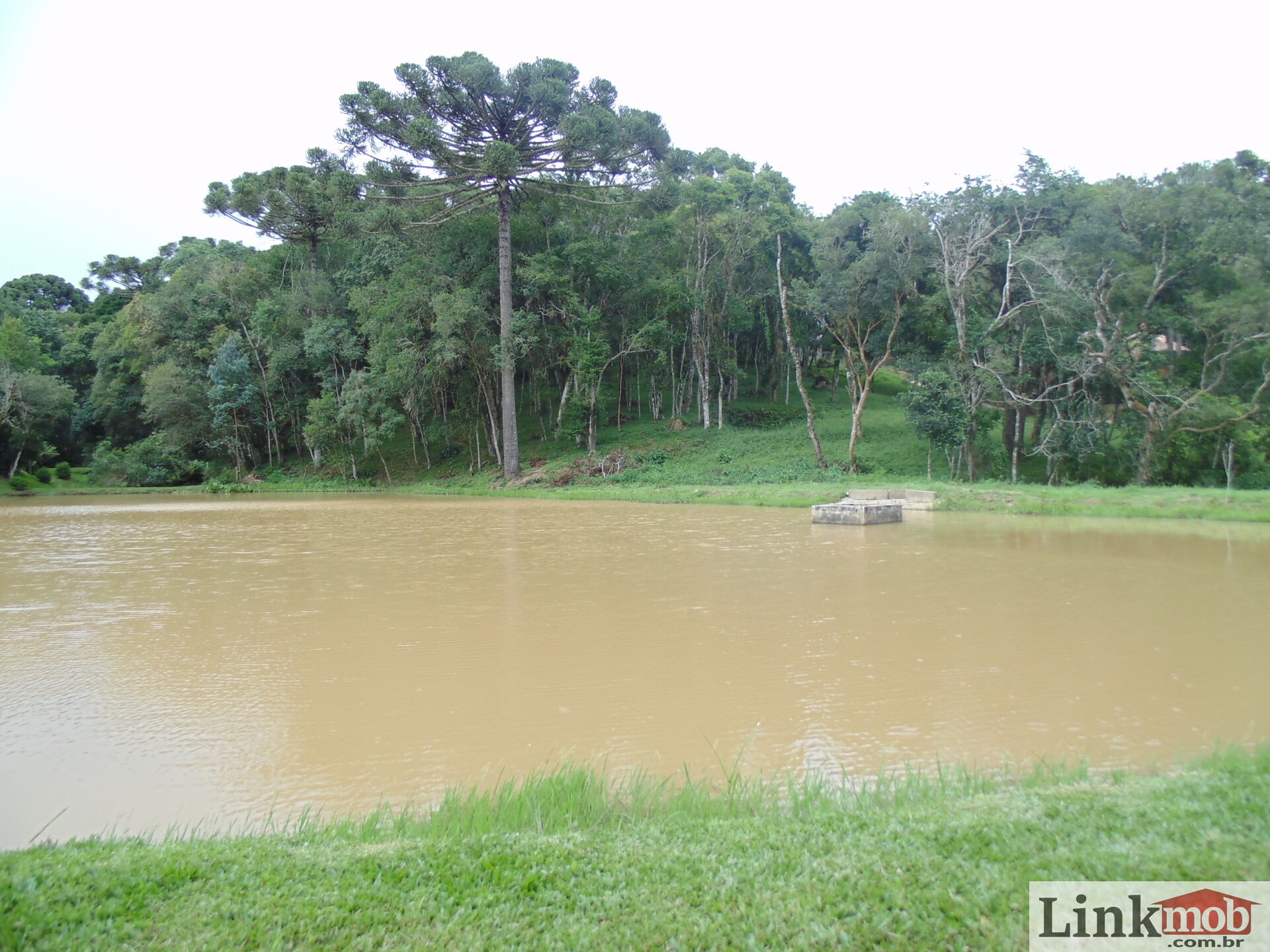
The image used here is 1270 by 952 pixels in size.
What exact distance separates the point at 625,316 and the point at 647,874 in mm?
33365

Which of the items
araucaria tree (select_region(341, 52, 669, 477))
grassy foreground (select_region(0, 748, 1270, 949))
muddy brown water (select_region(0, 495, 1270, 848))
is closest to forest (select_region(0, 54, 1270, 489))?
araucaria tree (select_region(341, 52, 669, 477))

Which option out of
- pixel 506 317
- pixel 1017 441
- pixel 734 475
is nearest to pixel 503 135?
pixel 506 317

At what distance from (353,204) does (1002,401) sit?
84.3ft

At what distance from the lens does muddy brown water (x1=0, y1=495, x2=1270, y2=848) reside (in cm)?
465

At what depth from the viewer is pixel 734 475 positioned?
92.1 ft

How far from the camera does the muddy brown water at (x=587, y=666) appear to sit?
465 centimetres

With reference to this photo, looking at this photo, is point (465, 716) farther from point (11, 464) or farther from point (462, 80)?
point (11, 464)

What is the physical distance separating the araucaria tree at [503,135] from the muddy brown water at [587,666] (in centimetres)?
1902

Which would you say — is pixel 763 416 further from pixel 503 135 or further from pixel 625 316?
pixel 503 135

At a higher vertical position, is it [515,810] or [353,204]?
[353,204]

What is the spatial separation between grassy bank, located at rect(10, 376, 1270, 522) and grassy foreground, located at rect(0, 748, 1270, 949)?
16098mm

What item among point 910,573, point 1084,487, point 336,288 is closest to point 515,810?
point 910,573

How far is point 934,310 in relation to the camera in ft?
85.2

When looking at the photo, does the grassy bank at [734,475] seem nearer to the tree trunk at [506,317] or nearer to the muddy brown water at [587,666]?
the tree trunk at [506,317]
